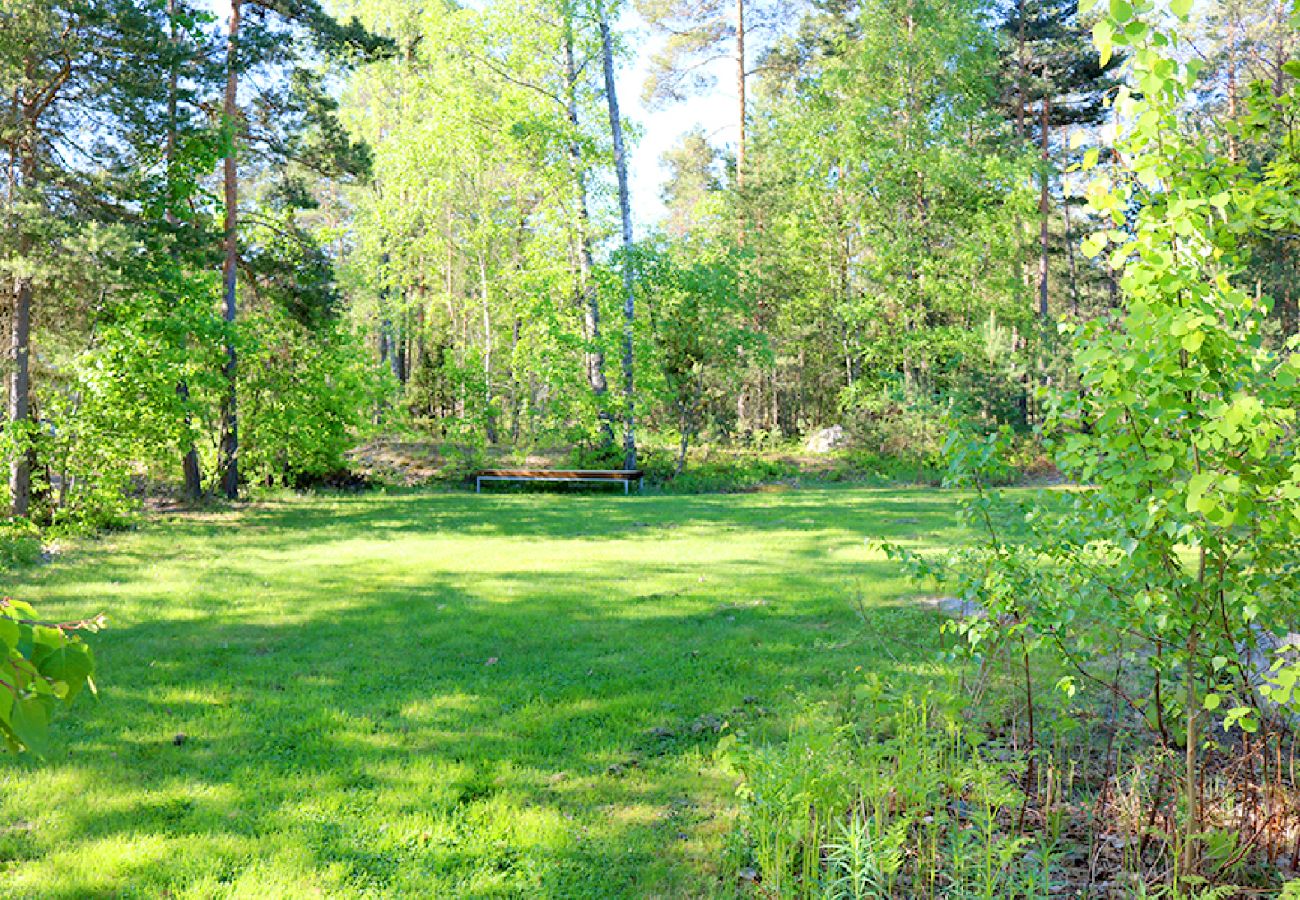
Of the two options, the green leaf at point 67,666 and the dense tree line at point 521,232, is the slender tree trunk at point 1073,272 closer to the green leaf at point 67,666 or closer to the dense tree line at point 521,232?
the dense tree line at point 521,232

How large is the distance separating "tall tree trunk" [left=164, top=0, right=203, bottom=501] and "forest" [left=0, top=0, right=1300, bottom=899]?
13 centimetres

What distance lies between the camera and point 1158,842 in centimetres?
285

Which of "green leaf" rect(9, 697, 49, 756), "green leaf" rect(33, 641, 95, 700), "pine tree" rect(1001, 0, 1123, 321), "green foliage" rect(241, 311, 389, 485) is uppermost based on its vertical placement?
"pine tree" rect(1001, 0, 1123, 321)

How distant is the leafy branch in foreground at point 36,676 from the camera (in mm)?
1056

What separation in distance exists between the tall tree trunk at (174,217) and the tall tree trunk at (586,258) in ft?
22.8

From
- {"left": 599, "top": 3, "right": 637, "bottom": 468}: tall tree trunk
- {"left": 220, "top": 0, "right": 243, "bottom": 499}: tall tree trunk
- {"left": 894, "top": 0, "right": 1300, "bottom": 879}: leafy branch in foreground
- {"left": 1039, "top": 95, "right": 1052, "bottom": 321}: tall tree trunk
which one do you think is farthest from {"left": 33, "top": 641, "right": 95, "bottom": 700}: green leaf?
{"left": 1039, "top": 95, "right": 1052, "bottom": 321}: tall tree trunk

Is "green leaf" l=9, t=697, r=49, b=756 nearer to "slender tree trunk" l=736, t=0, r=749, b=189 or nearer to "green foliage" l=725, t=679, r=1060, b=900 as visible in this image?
"green foliage" l=725, t=679, r=1060, b=900

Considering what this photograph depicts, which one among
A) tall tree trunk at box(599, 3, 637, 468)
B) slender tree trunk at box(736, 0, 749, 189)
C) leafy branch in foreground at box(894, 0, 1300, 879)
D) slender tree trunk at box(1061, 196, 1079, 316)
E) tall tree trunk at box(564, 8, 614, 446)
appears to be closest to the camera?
leafy branch in foreground at box(894, 0, 1300, 879)

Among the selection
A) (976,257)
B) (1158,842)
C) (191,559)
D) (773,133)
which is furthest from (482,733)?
(773,133)

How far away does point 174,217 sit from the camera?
11141 millimetres

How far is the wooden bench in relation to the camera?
50.1ft

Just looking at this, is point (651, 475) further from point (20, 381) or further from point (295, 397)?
point (20, 381)

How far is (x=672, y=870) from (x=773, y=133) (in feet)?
69.9

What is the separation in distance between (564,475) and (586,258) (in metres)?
4.84
